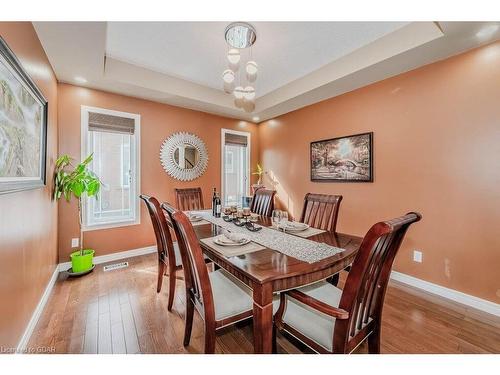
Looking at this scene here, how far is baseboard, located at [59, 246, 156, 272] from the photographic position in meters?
2.87

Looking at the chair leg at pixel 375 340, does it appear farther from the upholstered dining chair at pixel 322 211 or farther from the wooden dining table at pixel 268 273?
the upholstered dining chair at pixel 322 211

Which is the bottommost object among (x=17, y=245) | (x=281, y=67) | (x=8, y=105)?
(x=17, y=245)

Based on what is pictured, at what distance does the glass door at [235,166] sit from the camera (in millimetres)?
4414

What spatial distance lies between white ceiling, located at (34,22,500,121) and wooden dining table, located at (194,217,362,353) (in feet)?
7.11

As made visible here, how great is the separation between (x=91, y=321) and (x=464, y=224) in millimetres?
3632

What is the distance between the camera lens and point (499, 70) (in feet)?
6.54

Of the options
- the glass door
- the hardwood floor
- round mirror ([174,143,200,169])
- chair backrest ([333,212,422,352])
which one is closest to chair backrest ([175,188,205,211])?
round mirror ([174,143,200,169])

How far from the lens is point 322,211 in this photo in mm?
2195

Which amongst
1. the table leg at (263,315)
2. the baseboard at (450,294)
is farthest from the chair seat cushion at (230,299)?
the baseboard at (450,294)

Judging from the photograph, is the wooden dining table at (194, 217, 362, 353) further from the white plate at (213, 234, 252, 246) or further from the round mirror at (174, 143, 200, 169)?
the round mirror at (174, 143, 200, 169)

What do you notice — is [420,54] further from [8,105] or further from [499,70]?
[8,105]

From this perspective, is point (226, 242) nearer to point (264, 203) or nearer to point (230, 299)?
point (230, 299)
